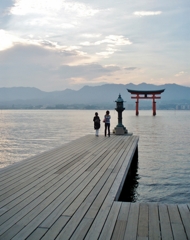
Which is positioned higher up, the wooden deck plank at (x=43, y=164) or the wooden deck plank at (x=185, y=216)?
the wooden deck plank at (x=43, y=164)

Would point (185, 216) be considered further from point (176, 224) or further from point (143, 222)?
point (143, 222)

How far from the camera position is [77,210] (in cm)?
432

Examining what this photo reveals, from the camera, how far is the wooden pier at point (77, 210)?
359 cm

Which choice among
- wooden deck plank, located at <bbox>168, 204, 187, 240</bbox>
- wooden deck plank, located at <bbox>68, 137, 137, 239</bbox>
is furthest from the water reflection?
wooden deck plank, located at <bbox>168, 204, 187, 240</bbox>

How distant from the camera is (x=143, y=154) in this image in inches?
633

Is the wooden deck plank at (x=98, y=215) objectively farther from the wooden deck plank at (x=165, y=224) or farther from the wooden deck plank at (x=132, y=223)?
the wooden deck plank at (x=165, y=224)

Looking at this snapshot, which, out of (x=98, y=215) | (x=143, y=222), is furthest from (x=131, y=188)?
(x=143, y=222)

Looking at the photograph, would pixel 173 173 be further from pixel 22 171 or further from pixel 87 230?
pixel 87 230

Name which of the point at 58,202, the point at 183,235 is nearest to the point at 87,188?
the point at 58,202

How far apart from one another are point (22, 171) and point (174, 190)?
479 cm

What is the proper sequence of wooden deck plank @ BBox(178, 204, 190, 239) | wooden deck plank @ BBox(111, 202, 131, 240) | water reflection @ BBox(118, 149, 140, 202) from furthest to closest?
water reflection @ BBox(118, 149, 140, 202), wooden deck plank @ BBox(178, 204, 190, 239), wooden deck plank @ BBox(111, 202, 131, 240)

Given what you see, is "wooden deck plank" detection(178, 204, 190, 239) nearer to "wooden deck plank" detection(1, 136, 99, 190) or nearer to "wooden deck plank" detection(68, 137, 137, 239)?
"wooden deck plank" detection(68, 137, 137, 239)

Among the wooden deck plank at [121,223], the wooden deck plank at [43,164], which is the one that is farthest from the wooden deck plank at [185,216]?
the wooden deck plank at [43,164]

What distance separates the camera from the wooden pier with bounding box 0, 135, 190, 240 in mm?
3587
